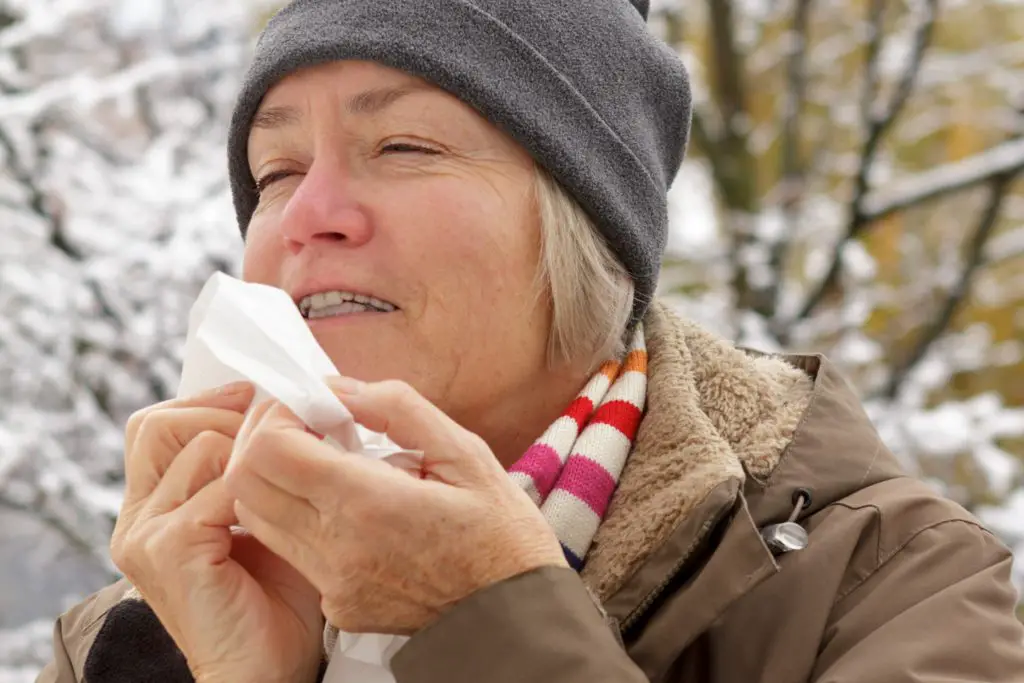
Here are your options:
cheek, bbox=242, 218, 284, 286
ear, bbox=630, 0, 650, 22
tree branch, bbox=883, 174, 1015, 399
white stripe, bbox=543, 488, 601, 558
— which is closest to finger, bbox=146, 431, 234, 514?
cheek, bbox=242, 218, 284, 286

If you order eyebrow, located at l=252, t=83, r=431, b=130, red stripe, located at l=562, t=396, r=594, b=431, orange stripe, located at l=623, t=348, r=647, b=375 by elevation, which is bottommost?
red stripe, located at l=562, t=396, r=594, b=431

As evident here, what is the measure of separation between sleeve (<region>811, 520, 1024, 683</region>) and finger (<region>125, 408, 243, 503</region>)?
101cm

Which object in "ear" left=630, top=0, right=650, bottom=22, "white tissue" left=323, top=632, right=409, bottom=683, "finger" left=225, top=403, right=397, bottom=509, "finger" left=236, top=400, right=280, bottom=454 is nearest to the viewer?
"finger" left=225, top=403, right=397, bottom=509

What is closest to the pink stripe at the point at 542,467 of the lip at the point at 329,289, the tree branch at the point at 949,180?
the lip at the point at 329,289

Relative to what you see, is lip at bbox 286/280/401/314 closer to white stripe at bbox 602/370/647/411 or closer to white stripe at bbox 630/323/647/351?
white stripe at bbox 602/370/647/411

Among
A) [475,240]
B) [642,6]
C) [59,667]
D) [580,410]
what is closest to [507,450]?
[580,410]

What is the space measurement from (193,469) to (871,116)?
4.53 metres

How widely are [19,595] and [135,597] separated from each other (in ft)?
8.63

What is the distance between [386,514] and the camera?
4.05 feet

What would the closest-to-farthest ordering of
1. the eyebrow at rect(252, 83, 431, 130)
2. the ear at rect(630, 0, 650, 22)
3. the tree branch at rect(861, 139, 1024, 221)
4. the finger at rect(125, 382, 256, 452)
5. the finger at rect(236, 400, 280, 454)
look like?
the finger at rect(236, 400, 280, 454), the finger at rect(125, 382, 256, 452), the eyebrow at rect(252, 83, 431, 130), the ear at rect(630, 0, 650, 22), the tree branch at rect(861, 139, 1024, 221)

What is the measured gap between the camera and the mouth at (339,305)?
1737 millimetres

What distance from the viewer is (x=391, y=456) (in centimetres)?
135

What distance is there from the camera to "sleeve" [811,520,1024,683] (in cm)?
141

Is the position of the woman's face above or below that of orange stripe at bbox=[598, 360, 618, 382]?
above
